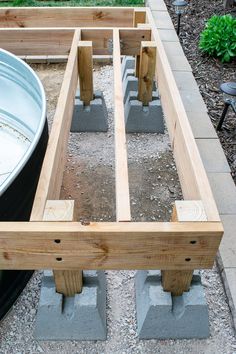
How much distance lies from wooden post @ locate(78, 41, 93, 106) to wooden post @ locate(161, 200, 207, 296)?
6.71ft

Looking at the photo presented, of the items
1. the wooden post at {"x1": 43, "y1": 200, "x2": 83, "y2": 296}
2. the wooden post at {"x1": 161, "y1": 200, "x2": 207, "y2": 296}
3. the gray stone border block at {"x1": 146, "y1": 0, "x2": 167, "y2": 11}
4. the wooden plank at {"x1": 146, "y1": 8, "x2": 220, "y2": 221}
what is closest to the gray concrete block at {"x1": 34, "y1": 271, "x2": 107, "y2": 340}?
the wooden post at {"x1": 43, "y1": 200, "x2": 83, "y2": 296}

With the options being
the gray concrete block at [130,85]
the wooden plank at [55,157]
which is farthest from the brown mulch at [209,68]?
the wooden plank at [55,157]

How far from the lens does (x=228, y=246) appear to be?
2.69 meters

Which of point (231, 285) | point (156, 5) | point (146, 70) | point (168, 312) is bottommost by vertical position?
point (231, 285)

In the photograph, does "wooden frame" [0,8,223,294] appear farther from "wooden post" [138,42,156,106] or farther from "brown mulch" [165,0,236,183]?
"brown mulch" [165,0,236,183]

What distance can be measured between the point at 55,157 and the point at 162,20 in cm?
511

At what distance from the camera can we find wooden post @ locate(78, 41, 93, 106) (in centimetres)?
329

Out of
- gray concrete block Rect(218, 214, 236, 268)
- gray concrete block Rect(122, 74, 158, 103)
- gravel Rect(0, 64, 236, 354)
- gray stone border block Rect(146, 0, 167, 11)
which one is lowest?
gravel Rect(0, 64, 236, 354)

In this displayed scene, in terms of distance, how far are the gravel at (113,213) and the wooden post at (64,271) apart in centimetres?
42

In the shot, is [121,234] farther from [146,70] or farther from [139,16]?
[139,16]

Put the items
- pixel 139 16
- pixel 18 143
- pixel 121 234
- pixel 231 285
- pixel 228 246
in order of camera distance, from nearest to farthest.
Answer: pixel 121 234 → pixel 231 285 → pixel 228 246 → pixel 18 143 → pixel 139 16

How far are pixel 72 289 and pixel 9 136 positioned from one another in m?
1.79

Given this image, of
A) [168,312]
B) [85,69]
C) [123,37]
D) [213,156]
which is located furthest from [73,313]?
[123,37]

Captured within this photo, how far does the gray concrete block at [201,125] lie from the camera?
3.78m
